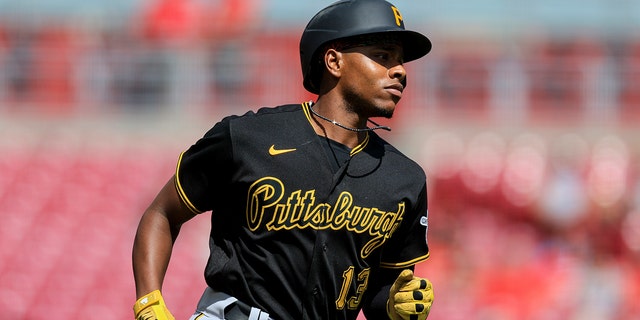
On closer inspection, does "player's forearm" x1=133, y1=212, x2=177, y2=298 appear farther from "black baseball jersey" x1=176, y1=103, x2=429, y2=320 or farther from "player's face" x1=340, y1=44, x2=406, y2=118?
"player's face" x1=340, y1=44, x2=406, y2=118

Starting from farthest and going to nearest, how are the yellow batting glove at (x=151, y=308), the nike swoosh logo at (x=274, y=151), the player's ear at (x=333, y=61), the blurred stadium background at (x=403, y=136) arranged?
the blurred stadium background at (x=403, y=136) < the player's ear at (x=333, y=61) < the nike swoosh logo at (x=274, y=151) < the yellow batting glove at (x=151, y=308)

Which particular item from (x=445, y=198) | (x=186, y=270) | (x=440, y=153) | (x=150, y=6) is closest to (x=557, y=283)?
(x=445, y=198)

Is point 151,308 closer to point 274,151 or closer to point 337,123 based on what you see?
point 274,151

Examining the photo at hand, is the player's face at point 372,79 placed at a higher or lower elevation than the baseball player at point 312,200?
higher

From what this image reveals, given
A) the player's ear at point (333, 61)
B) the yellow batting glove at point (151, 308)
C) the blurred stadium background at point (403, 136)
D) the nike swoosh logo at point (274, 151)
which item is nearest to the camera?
the yellow batting glove at point (151, 308)

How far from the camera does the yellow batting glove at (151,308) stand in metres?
3.24

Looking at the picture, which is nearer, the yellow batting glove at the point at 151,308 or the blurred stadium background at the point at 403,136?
the yellow batting glove at the point at 151,308

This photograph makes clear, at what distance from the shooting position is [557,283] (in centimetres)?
950

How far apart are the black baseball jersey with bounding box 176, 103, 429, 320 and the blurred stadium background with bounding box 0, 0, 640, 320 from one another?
5.49 metres

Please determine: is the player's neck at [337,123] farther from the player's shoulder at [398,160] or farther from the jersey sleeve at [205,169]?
the jersey sleeve at [205,169]

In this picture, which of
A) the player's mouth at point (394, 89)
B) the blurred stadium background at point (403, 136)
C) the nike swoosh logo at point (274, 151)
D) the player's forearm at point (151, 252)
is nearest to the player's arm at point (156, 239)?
the player's forearm at point (151, 252)

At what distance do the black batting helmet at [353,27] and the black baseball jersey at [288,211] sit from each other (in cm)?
25

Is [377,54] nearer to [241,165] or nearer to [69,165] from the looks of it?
[241,165]

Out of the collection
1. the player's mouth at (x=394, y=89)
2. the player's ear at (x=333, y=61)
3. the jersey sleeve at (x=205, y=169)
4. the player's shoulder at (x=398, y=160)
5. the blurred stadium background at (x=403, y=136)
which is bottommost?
the blurred stadium background at (x=403, y=136)
